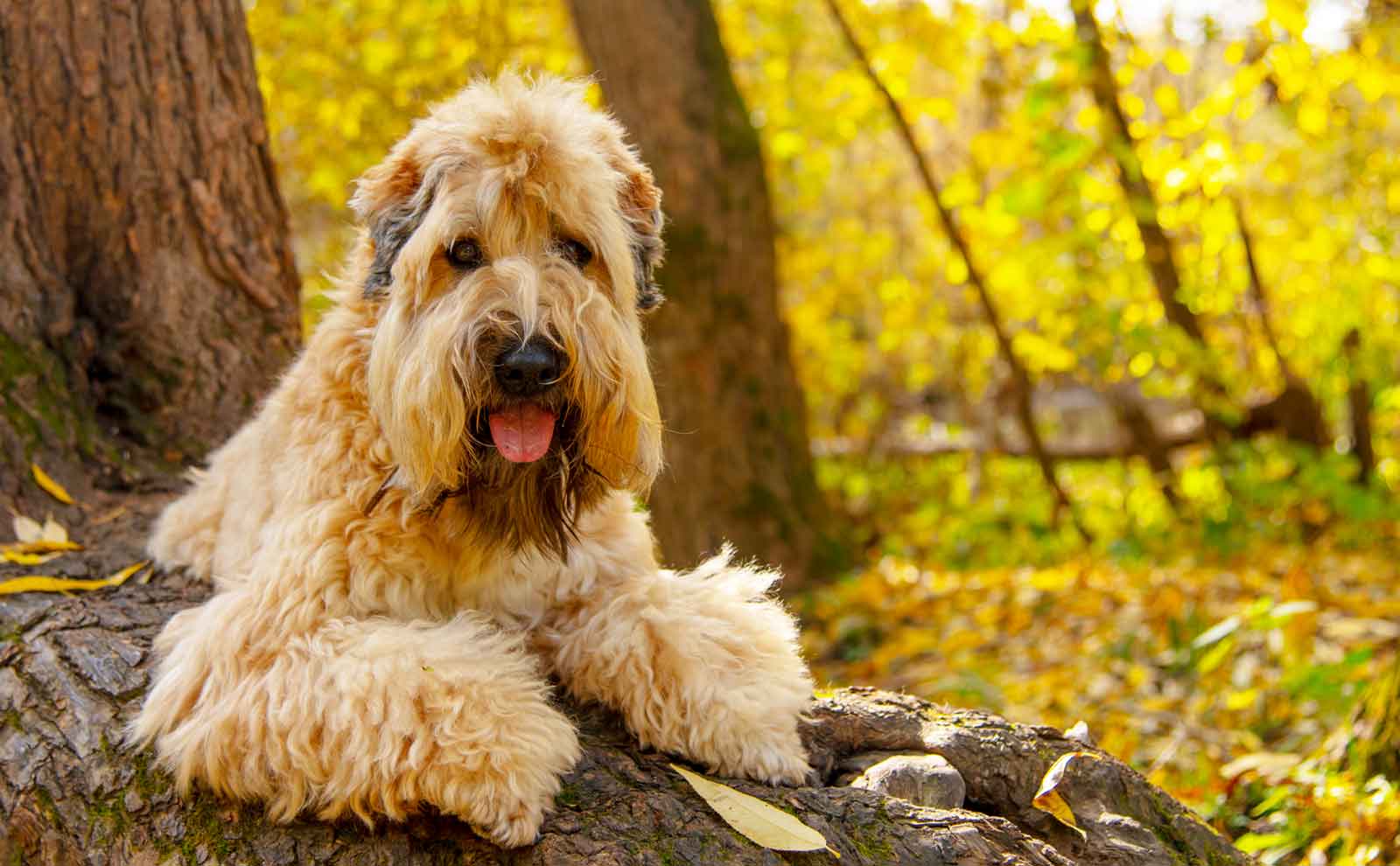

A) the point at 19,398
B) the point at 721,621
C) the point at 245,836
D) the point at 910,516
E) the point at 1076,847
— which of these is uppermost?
the point at 19,398

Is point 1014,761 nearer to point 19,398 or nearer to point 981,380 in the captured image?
point 19,398

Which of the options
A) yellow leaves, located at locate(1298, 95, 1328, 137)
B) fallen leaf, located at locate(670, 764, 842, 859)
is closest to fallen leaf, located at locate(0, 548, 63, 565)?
fallen leaf, located at locate(670, 764, 842, 859)

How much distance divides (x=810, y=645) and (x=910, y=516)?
5.51 m

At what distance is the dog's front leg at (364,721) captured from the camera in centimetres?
239

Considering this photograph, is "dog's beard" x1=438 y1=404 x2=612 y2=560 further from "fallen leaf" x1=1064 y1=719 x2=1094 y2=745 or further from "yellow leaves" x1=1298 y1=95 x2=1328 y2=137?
"yellow leaves" x1=1298 y1=95 x2=1328 y2=137

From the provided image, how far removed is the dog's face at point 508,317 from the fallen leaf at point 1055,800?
127 centimetres

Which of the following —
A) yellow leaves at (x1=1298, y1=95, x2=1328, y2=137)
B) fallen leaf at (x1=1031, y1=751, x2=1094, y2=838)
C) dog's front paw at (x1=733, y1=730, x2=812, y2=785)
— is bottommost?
fallen leaf at (x1=1031, y1=751, x2=1094, y2=838)

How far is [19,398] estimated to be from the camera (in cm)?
443

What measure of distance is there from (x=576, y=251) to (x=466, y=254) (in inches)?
11.1

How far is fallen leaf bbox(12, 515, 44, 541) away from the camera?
4.04 metres

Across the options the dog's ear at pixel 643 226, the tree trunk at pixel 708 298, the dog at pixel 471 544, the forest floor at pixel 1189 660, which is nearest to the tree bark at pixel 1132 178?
the forest floor at pixel 1189 660

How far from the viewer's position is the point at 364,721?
8.29 ft

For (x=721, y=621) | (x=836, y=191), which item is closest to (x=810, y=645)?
(x=721, y=621)

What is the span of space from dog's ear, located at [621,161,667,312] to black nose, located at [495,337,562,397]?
1.65 feet
